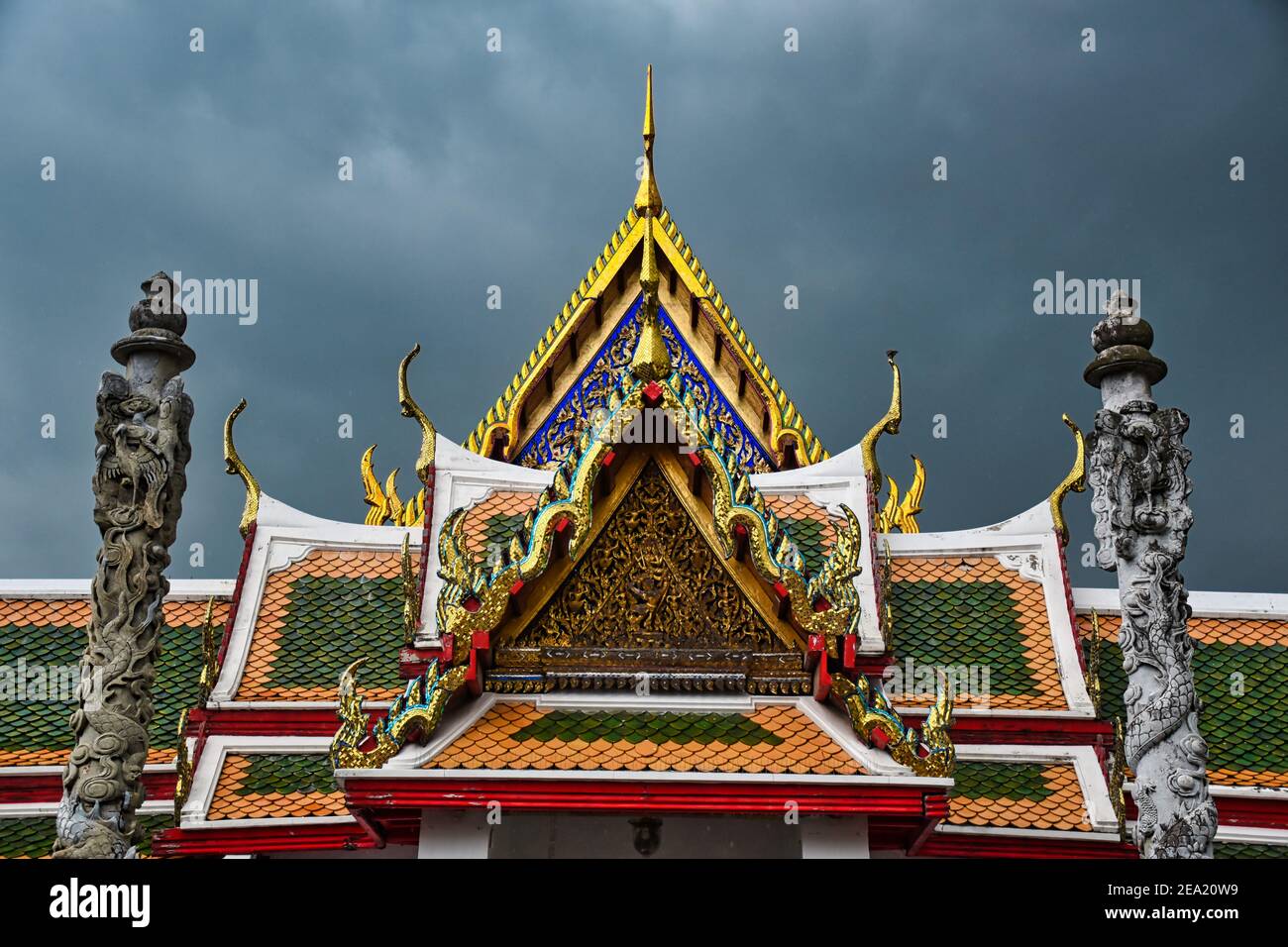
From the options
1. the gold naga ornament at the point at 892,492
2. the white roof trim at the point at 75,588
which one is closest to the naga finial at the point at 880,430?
the gold naga ornament at the point at 892,492

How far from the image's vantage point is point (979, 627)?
482 inches

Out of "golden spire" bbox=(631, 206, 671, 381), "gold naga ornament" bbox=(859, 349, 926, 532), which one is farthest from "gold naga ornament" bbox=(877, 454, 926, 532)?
"golden spire" bbox=(631, 206, 671, 381)

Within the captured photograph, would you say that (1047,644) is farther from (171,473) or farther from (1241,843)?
(171,473)

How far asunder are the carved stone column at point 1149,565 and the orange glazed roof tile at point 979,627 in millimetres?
3014

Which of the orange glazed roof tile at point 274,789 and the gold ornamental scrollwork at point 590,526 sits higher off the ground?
the gold ornamental scrollwork at point 590,526

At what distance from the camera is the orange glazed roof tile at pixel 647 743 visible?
8.52 meters

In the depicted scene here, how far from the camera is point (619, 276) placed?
16188mm

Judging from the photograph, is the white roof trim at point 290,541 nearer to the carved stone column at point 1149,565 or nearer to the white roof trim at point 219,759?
the white roof trim at point 219,759

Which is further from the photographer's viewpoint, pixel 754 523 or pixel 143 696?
pixel 754 523

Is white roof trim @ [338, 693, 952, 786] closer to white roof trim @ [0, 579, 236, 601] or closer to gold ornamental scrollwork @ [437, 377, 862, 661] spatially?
gold ornamental scrollwork @ [437, 377, 862, 661]

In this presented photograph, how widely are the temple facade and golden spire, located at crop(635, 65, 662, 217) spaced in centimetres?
380

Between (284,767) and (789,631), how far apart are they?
419cm
